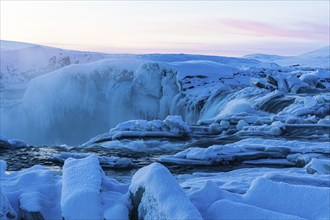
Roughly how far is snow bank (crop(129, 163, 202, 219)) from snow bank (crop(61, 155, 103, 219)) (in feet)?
1.20

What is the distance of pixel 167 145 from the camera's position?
39.9 ft

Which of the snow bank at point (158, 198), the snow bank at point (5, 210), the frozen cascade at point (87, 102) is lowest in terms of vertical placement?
the frozen cascade at point (87, 102)

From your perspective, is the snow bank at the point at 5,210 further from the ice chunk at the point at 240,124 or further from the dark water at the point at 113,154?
the ice chunk at the point at 240,124

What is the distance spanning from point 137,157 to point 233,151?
2455mm

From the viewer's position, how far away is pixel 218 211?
3.72 meters

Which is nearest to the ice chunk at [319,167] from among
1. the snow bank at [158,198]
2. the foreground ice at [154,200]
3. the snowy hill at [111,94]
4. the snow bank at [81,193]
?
the foreground ice at [154,200]

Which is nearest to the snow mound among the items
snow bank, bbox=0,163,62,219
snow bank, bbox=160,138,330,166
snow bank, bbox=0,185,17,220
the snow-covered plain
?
the snow-covered plain

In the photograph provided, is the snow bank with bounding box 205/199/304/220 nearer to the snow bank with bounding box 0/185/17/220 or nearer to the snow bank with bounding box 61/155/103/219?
the snow bank with bounding box 61/155/103/219

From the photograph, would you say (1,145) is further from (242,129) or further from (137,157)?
(242,129)

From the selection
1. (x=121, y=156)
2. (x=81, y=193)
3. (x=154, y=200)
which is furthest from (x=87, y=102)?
(x=154, y=200)

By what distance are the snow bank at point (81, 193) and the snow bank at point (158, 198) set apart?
367 mm

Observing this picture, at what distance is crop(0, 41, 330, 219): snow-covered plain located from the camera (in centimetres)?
377

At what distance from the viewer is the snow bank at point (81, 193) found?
3557mm

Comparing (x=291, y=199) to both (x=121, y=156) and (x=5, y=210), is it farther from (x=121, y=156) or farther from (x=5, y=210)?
(x=121, y=156)
